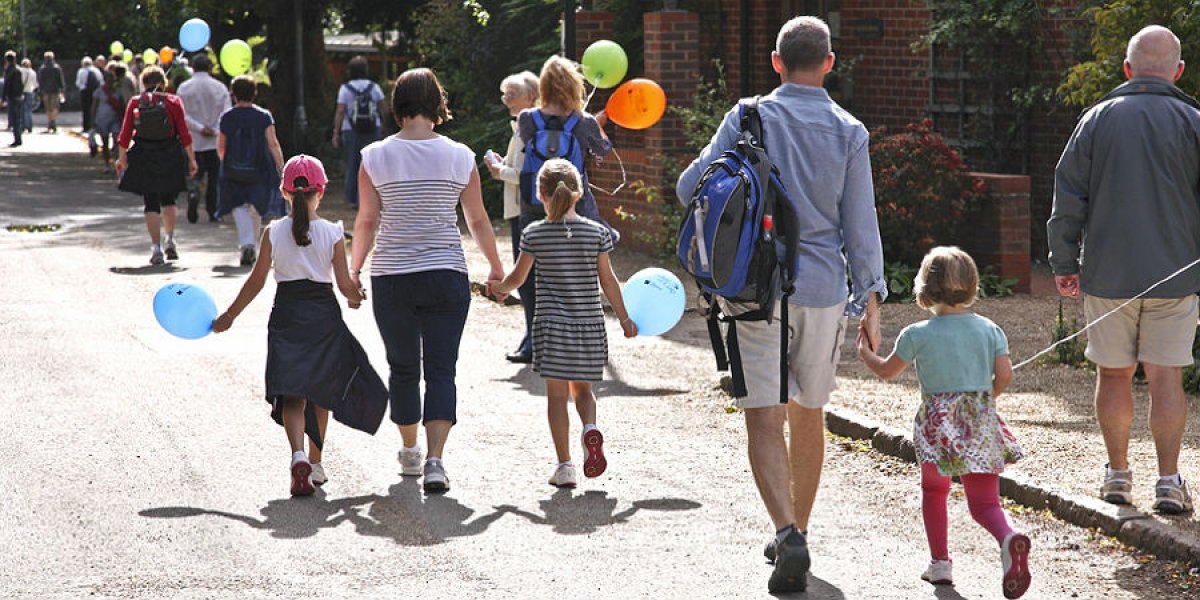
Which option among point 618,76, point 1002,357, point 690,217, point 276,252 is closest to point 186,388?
point 276,252

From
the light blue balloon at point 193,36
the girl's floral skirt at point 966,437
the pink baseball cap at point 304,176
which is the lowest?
the girl's floral skirt at point 966,437

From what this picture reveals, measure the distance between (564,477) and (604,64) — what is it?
4740 mm

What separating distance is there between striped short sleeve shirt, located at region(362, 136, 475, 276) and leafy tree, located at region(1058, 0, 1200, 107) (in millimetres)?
4782

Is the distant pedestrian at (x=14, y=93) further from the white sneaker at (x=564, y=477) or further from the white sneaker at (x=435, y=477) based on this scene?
the white sneaker at (x=564, y=477)

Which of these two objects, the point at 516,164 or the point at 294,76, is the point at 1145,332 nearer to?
→ the point at 516,164

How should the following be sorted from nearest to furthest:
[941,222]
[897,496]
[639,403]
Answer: [897,496] < [639,403] < [941,222]

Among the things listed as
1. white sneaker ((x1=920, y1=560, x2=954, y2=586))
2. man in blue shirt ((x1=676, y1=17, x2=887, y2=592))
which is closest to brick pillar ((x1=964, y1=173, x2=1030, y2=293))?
white sneaker ((x1=920, y1=560, x2=954, y2=586))

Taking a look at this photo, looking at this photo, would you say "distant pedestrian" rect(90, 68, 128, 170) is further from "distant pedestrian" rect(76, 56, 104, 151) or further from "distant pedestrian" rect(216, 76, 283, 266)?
"distant pedestrian" rect(216, 76, 283, 266)

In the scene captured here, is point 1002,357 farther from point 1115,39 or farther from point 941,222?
point 941,222

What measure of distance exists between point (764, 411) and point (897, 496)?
1721 millimetres

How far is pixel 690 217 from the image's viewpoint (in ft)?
18.8

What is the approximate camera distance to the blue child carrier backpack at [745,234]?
220 inches

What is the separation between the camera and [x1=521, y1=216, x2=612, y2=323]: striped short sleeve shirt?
292 inches

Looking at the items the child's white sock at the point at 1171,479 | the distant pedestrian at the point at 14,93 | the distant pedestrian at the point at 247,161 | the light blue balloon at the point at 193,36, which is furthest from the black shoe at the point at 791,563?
the distant pedestrian at the point at 14,93
